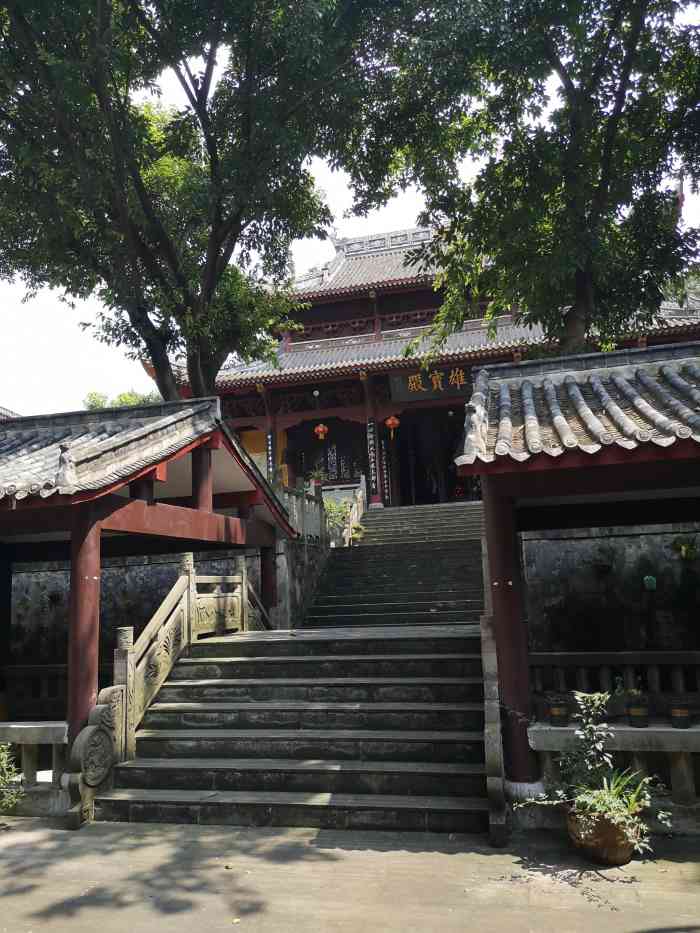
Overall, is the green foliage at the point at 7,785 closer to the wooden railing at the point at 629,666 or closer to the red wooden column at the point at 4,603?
the red wooden column at the point at 4,603

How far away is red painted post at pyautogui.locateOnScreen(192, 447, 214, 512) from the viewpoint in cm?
804

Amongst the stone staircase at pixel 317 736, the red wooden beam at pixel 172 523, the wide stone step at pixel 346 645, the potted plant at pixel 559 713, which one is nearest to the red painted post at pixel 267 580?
the red wooden beam at pixel 172 523

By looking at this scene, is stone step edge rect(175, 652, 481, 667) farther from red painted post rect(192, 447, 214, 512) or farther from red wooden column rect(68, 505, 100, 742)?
red painted post rect(192, 447, 214, 512)

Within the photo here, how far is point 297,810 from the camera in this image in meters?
5.30

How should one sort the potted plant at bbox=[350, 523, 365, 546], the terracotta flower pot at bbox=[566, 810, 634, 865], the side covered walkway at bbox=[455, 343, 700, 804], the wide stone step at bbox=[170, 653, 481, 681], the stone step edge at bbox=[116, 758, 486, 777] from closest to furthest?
the terracotta flower pot at bbox=[566, 810, 634, 865]
the side covered walkway at bbox=[455, 343, 700, 804]
the stone step edge at bbox=[116, 758, 486, 777]
the wide stone step at bbox=[170, 653, 481, 681]
the potted plant at bbox=[350, 523, 365, 546]

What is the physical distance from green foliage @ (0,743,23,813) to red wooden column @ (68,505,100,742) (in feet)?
1.65

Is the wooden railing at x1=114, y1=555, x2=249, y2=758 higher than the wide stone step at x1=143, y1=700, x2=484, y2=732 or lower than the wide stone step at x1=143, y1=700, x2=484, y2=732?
higher

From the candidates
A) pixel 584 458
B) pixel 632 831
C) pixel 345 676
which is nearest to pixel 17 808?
pixel 345 676

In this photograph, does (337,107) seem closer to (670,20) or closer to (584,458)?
(670,20)

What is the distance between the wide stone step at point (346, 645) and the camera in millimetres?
7129

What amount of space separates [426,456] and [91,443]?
15.6m

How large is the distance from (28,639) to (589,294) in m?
9.89

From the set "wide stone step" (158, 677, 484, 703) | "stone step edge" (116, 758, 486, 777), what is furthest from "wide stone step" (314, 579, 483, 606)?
"stone step edge" (116, 758, 486, 777)

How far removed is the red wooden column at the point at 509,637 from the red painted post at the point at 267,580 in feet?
17.1
